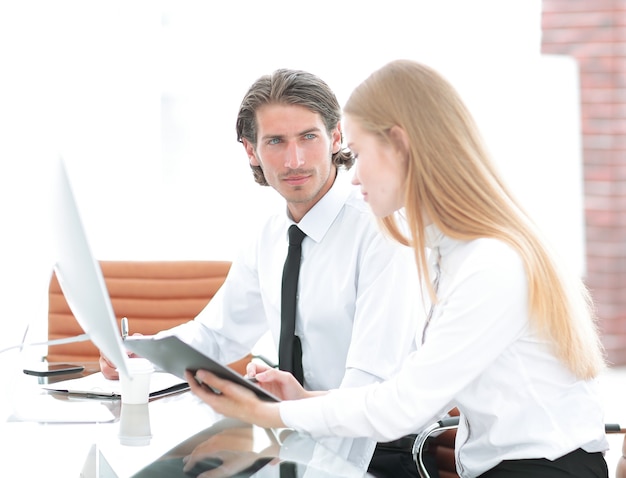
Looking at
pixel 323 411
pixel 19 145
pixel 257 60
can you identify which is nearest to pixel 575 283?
pixel 323 411

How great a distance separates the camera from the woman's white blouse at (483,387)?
4.42ft

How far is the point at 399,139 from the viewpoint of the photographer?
1438mm

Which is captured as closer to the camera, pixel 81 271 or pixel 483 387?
pixel 81 271

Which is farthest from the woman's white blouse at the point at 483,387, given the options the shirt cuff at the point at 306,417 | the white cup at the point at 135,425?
the white cup at the point at 135,425

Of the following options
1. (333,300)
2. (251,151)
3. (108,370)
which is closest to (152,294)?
(251,151)

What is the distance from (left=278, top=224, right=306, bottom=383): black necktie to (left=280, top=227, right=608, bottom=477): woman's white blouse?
53cm

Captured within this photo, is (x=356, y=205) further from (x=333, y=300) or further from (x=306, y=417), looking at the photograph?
(x=306, y=417)

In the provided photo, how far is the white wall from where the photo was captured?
3.54 meters

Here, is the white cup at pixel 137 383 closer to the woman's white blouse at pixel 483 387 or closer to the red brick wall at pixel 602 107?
the woman's white blouse at pixel 483 387

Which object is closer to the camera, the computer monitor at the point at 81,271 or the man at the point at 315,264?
the computer monitor at the point at 81,271

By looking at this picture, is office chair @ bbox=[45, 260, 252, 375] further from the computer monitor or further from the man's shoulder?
the computer monitor

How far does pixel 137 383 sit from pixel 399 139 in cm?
74

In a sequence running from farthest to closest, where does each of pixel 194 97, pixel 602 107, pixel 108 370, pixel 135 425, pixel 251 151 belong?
pixel 194 97
pixel 602 107
pixel 251 151
pixel 108 370
pixel 135 425

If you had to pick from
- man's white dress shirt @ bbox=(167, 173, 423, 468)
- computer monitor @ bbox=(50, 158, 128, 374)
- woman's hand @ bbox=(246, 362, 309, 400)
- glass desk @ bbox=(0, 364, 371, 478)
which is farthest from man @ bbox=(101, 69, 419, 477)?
computer monitor @ bbox=(50, 158, 128, 374)
